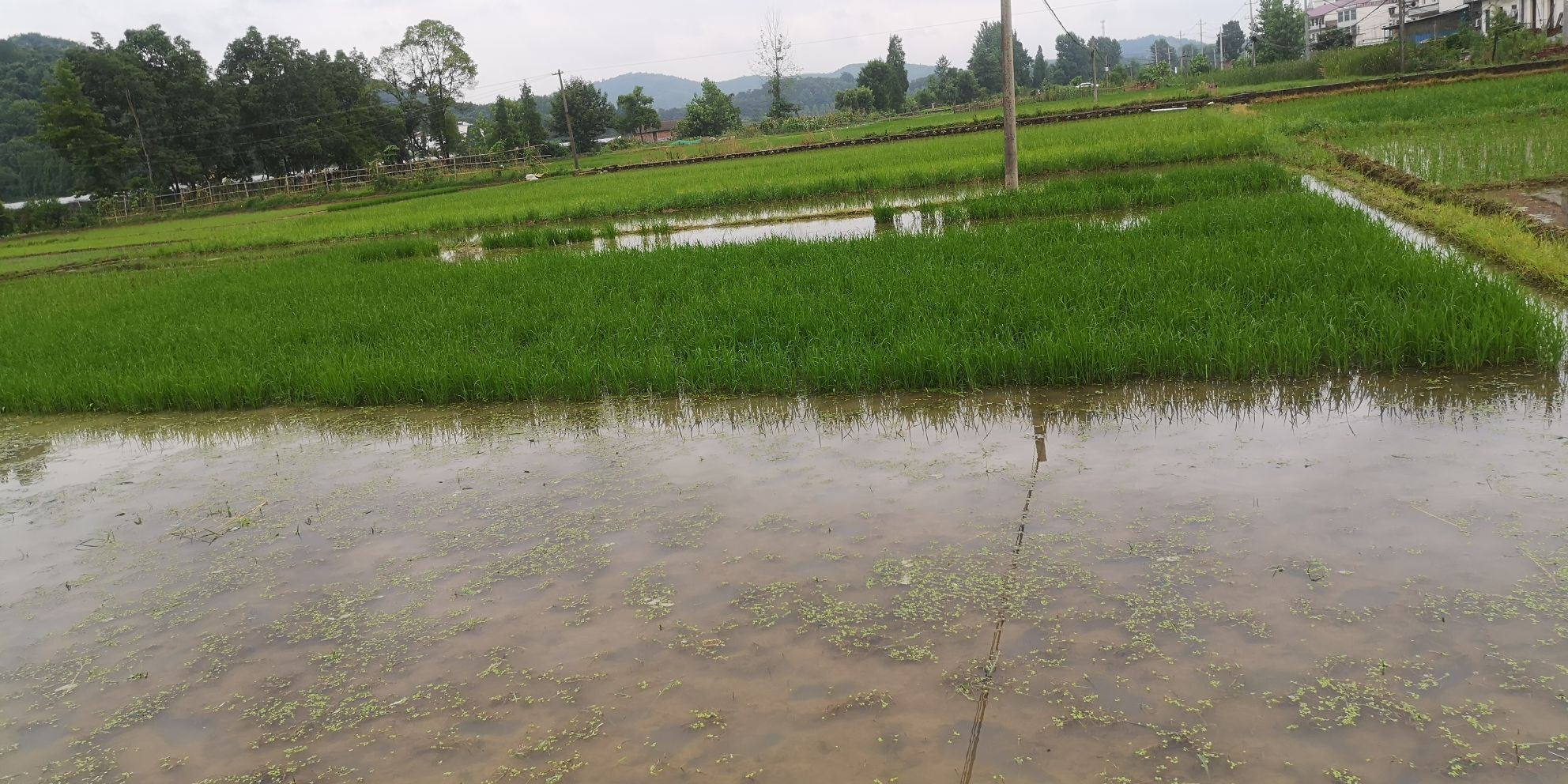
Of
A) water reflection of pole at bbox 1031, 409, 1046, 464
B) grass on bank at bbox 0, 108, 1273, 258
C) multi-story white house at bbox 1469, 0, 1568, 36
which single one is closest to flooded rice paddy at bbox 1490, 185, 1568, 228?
grass on bank at bbox 0, 108, 1273, 258

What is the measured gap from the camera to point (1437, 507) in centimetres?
297

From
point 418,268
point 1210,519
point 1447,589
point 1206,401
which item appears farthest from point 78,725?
point 418,268

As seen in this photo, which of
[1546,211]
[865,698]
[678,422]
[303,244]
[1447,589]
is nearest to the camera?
[865,698]

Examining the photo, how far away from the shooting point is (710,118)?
52312 mm

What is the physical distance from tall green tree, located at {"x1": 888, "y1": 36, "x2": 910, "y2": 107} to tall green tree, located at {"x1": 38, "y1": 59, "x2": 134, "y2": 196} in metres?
42.9

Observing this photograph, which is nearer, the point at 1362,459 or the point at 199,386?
the point at 1362,459

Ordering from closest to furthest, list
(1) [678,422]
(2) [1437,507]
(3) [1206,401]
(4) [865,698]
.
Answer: (4) [865,698] < (2) [1437,507] < (3) [1206,401] < (1) [678,422]

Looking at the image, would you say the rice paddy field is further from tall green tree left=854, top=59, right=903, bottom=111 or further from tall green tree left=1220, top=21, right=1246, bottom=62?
tall green tree left=1220, top=21, right=1246, bottom=62

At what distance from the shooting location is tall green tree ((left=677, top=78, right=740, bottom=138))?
52469mm

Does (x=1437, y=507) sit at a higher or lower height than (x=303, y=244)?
lower

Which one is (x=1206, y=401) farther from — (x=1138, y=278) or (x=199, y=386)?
(x=199, y=386)

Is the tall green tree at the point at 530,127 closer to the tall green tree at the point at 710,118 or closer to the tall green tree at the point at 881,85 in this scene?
the tall green tree at the point at 710,118

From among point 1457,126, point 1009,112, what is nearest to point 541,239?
point 1009,112

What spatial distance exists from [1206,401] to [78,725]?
424 centimetres
